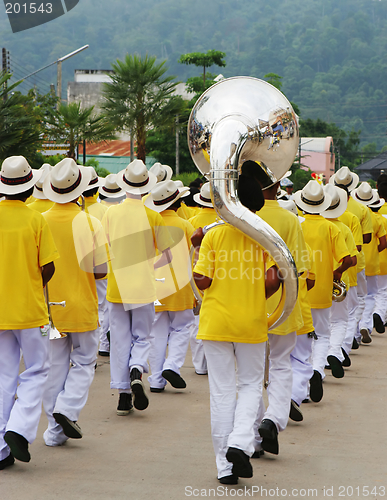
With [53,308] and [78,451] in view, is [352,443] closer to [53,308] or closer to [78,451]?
[78,451]

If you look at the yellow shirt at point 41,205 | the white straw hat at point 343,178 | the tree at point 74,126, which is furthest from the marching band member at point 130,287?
the tree at point 74,126

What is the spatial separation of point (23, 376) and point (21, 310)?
466 millimetres

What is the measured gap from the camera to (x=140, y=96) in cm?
3169

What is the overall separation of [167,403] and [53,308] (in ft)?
5.54

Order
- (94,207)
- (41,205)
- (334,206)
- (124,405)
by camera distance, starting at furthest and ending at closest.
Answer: (94,207) < (41,205) < (334,206) < (124,405)

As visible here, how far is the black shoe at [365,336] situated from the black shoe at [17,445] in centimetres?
624

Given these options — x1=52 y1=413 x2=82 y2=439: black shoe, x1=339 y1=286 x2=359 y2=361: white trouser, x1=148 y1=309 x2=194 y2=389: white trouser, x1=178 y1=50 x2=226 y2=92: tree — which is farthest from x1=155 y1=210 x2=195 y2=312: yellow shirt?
x1=178 y1=50 x2=226 y2=92: tree

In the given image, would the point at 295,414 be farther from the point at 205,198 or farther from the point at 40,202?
the point at 40,202

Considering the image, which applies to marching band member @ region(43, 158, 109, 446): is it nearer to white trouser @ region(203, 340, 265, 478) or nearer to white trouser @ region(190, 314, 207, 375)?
white trouser @ region(203, 340, 265, 478)

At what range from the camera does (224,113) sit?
14.9 ft

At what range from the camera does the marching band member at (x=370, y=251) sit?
9.82m

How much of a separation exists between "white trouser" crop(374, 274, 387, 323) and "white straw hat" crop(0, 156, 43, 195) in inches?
276

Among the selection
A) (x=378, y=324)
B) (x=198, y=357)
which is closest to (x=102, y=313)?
(x=198, y=357)

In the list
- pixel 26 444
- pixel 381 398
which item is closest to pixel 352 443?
pixel 381 398
